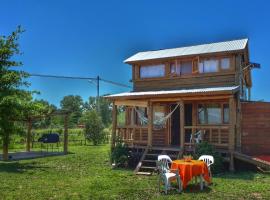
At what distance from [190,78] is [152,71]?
2326mm

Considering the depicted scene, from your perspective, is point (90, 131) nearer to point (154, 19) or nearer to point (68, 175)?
point (154, 19)

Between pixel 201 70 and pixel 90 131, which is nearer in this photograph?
pixel 201 70

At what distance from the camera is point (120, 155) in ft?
53.8

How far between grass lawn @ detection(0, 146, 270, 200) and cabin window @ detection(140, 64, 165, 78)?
6.22 m

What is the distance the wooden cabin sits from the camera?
16.2 m

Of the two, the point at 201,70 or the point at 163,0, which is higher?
the point at 163,0

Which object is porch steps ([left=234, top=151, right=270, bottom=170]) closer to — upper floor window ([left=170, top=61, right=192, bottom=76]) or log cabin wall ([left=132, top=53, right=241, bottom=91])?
log cabin wall ([left=132, top=53, right=241, bottom=91])

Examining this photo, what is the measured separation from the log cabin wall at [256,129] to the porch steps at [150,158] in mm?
3297

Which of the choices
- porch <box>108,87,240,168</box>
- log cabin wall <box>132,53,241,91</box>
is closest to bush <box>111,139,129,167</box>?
porch <box>108,87,240,168</box>

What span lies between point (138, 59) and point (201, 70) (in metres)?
3.66

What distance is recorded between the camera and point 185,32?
96.9ft

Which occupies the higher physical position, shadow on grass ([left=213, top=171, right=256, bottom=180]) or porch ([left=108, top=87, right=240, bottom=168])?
porch ([left=108, top=87, right=240, bottom=168])

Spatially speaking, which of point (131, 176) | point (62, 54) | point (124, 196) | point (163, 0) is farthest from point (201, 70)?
point (62, 54)

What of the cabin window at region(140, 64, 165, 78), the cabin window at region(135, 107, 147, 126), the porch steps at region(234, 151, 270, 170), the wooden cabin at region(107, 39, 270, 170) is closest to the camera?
the porch steps at region(234, 151, 270, 170)
